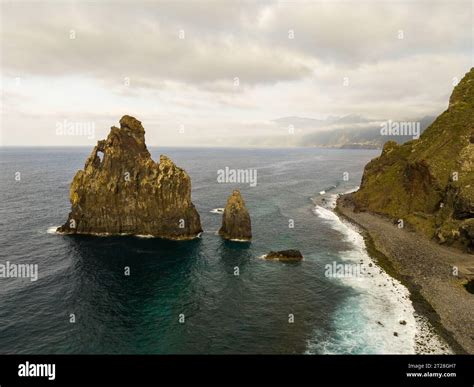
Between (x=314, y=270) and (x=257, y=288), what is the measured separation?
15161 mm

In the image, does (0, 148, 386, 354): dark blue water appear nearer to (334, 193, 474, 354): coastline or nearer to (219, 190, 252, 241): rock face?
(219, 190, 252, 241): rock face

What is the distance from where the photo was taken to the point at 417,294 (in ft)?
198

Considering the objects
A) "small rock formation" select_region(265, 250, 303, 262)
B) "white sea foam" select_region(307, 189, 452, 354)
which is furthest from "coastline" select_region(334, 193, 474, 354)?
"small rock formation" select_region(265, 250, 303, 262)

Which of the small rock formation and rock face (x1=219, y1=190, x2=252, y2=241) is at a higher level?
rock face (x1=219, y1=190, x2=252, y2=241)

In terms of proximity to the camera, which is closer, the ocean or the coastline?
the ocean

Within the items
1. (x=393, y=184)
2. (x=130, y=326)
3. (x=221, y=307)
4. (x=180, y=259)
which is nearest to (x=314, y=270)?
(x=221, y=307)

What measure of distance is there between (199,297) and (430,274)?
47.1 meters

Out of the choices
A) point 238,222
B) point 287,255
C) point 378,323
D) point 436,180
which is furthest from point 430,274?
point 238,222

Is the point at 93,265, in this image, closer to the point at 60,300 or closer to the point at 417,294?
the point at 60,300

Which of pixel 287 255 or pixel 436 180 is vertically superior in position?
pixel 436 180

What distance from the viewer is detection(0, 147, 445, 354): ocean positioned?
4569cm

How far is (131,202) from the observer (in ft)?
298

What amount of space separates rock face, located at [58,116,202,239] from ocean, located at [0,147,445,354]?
4064 mm

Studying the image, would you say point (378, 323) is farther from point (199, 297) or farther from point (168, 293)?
point (168, 293)
